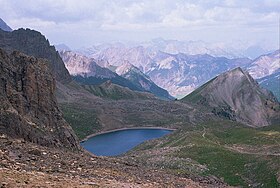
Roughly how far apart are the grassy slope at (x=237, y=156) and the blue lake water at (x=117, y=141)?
1528 inches

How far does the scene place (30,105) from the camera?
71500 mm

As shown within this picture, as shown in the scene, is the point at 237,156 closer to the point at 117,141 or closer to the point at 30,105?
the point at 30,105

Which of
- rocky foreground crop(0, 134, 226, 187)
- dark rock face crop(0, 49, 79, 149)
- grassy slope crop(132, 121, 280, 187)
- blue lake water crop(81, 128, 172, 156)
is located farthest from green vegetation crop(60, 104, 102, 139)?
rocky foreground crop(0, 134, 226, 187)

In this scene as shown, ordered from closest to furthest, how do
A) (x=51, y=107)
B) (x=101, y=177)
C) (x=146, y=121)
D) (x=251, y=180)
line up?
1. (x=101, y=177)
2. (x=251, y=180)
3. (x=51, y=107)
4. (x=146, y=121)

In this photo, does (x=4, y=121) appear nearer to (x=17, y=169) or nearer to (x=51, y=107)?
(x=17, y=169)

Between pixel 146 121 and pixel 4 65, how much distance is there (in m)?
122

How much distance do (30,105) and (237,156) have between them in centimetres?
3521

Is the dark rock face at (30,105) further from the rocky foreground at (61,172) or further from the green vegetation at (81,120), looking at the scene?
the green vegetation at (81,120)

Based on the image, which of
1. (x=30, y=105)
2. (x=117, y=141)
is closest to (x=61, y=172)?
(x=30, y=105)

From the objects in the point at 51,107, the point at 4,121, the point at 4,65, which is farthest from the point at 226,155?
the point at 4,65

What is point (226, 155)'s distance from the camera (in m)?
69.1

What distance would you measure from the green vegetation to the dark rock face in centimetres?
7858

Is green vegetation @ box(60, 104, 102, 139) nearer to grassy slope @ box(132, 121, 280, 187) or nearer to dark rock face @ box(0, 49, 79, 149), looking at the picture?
grassy slope @ box(132, 121, 280, 187)

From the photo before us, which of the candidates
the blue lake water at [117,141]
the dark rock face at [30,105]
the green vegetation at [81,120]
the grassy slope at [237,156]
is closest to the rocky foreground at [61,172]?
the dark rock face at [30,105]
